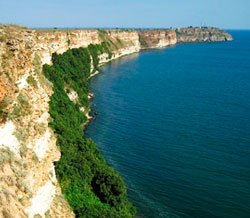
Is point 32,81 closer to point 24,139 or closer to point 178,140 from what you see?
point 24,139

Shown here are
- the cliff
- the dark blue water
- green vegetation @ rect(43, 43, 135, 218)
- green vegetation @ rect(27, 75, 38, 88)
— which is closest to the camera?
the cliff

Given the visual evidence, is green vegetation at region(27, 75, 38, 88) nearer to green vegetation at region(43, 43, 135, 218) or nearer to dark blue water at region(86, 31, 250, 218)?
green vegetation at region(43, 43, 135, 218)

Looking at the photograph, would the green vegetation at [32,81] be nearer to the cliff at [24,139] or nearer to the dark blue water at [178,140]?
the cliff at [24,139]

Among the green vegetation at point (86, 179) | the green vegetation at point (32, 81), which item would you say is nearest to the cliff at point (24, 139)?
the green vegetation at point (32, 81)

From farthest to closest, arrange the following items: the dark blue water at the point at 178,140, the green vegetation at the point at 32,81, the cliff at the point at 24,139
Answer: the dark blue water at the point at 178,140 → the green vegetation at the point at 32,81 → the cliff at the point at 24,139

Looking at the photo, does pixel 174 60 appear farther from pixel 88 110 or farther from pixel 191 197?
pixel 191 197

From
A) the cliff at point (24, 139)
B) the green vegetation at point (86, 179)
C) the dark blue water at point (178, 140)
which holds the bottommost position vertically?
the dark blue water at point (178, 140)

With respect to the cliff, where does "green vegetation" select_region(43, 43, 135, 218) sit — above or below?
below

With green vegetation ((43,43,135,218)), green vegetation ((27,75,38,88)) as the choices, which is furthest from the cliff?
green vegetation ((43,43,135,218))
